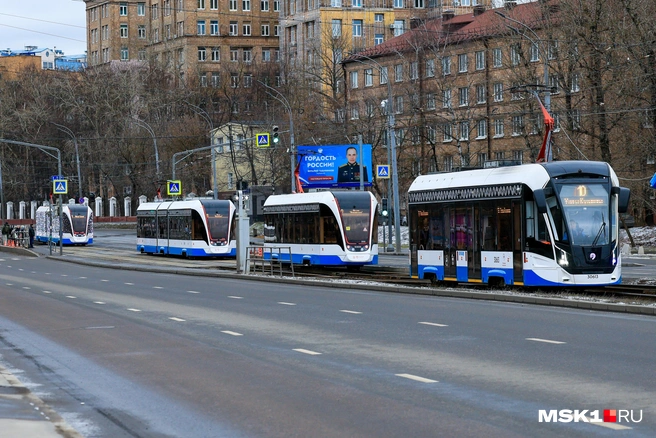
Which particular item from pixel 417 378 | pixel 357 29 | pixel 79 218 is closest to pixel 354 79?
pixel 357 29

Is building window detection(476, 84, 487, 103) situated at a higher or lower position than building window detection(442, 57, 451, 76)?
lower

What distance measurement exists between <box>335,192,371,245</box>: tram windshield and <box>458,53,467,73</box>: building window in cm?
4452

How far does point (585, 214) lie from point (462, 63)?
6115 centimetres

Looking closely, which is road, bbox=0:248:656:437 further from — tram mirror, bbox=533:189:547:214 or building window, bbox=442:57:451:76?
building window, bbox=442:57:451:76

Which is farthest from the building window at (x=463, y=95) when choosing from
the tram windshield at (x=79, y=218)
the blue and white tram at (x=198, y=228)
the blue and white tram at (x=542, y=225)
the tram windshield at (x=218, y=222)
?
the blue and white tram at (x=542, y=225)

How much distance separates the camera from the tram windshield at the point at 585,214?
25781mm

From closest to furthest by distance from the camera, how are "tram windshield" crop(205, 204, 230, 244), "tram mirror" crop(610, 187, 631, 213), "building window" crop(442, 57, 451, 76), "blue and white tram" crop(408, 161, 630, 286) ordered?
"blue and white tram" crop(408, 161, 630, 286) < "tram mirror" crop(610, 187, 631, 213) < "tram windshield" crop(205, 204, 230, 244) < "building window" crop(442, 57, 451, 76)

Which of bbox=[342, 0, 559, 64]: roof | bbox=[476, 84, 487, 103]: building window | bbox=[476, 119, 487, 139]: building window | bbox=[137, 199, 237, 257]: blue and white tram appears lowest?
bbox=[137, 199, 237, 257]: blue and white tram

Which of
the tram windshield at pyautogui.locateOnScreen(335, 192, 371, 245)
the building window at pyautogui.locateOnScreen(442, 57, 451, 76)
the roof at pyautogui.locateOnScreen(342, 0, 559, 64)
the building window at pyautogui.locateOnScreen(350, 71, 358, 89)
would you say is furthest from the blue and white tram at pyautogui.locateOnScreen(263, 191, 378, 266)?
the building window at pyautogui.locateOnScreen(350, 71, 358, 89)

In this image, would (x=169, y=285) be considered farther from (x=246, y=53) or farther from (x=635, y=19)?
(x=246, y=53)

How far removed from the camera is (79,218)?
7975cm

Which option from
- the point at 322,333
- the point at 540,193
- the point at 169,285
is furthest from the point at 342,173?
the point at 322,333

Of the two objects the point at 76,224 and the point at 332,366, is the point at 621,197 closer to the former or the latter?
the point at 332,366

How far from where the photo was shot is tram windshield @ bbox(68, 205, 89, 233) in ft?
261
